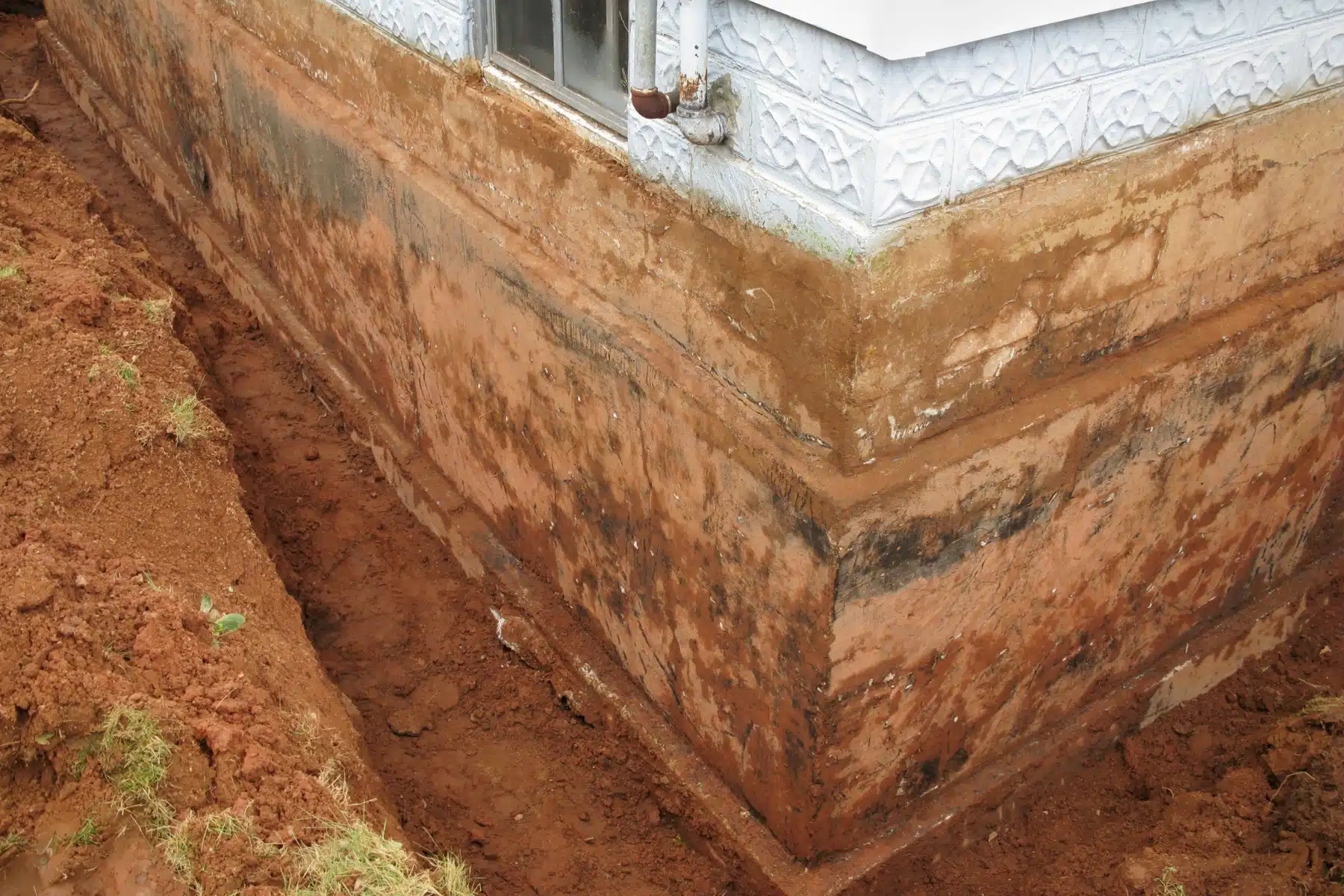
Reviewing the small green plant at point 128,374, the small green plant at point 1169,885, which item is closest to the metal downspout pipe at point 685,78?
the small green plant at point 128,374

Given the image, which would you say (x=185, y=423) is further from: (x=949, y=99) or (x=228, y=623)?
(x=949, y=99)

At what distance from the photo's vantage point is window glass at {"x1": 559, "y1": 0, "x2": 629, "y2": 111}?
349 centimetres

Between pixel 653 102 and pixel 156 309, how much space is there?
2551 mm

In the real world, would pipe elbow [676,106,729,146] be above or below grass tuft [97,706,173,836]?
above

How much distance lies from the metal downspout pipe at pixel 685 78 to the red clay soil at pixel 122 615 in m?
1.75

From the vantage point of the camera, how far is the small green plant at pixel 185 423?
3928 millimetres

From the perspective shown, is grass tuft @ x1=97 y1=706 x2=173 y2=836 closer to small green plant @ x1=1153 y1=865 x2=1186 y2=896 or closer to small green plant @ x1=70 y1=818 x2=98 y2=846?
small green plant @ x1=70 y1=818 x2=98 y2=846

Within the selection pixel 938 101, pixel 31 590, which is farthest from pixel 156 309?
pixel 938 101

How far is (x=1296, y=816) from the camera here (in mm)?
3760

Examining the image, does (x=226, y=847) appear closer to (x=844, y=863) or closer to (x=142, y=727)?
(x=142, y=727)

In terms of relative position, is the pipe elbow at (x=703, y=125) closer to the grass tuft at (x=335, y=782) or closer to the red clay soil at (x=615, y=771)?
the grass tuft at (x=335, y=782)

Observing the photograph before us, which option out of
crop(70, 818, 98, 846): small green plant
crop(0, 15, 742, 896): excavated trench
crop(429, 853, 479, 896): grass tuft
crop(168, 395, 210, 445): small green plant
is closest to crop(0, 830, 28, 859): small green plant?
crop(70, 818, 98, 846): small green plant

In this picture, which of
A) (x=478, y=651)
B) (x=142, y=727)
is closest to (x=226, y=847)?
(x=142, y=727)

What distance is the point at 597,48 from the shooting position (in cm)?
361
